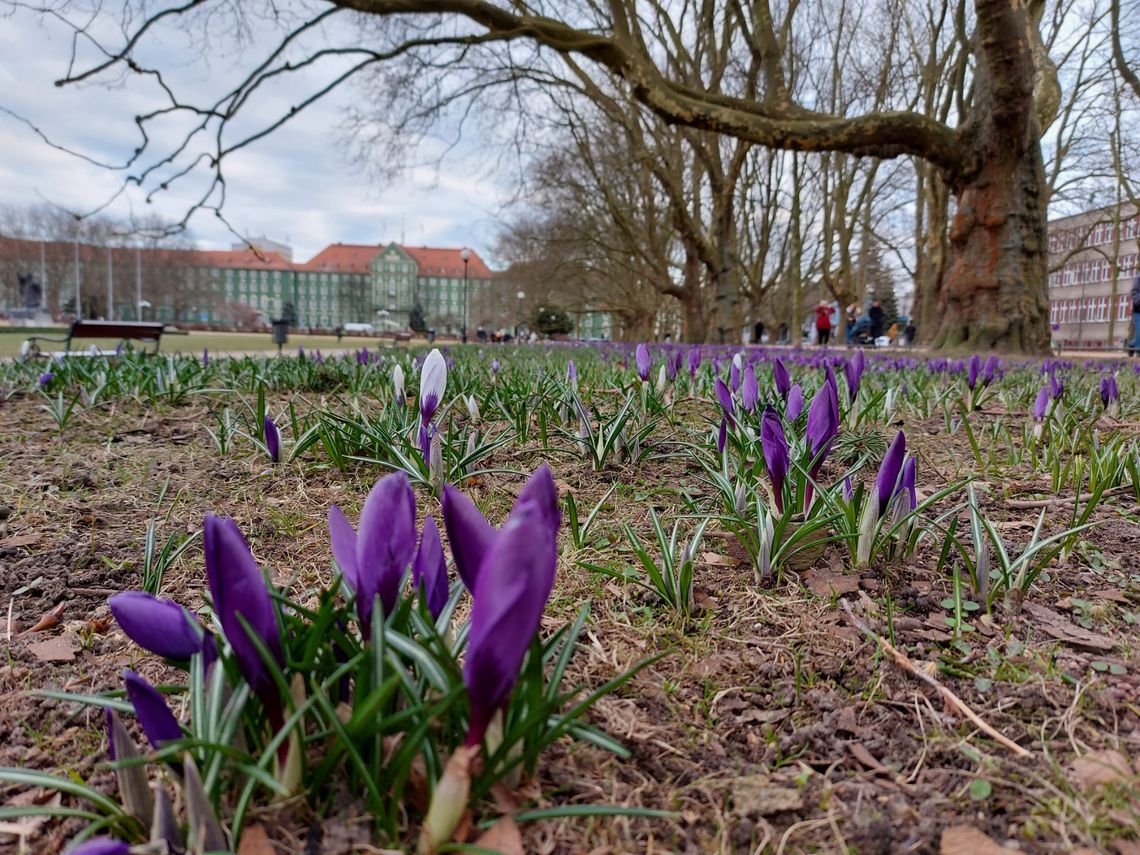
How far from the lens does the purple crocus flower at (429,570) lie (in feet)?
2.82

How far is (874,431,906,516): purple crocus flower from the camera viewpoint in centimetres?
132

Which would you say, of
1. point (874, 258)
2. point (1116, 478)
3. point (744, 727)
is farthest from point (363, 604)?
point (874, 258)

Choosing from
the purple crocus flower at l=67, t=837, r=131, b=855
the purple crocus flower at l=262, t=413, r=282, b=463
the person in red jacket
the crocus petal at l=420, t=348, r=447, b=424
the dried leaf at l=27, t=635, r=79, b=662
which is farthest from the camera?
the person in red jacket

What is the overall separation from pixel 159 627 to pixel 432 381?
3.47 ft

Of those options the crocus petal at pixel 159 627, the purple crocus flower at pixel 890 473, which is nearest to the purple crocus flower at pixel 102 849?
the crocus petal at pixel 159 627

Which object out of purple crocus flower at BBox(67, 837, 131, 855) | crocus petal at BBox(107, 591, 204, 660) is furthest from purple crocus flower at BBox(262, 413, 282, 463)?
purple crocus flower at BBox(67, 837, 131, 855)

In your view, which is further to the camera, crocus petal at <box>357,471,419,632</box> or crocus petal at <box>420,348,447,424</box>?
crocus petal at <box>420,348,447,424</box>

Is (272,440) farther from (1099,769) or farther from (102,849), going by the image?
(1099,769)

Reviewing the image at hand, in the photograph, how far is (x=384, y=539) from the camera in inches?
31.1

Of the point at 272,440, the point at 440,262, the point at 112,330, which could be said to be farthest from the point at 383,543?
the point at 440,262

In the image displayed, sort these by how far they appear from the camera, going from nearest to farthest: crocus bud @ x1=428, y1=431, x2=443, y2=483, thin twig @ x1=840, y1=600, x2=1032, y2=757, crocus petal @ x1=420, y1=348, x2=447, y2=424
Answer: thin twig @ x1=840, y1=600, x2=1032, y2=757 → crocus petal @ x1=420, y1=348, x2=447, y2=424 → crocus bud @ x1=428, y1=431, x2=443, y2=483

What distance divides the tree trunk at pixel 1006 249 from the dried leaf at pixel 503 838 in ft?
31.4

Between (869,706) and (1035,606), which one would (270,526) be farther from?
(1035,606)

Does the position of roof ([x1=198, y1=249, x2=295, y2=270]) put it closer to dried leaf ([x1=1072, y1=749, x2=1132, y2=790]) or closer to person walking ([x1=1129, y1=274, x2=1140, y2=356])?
person walking ([x1=1129, y1=274, x2=1140, y2=356])
